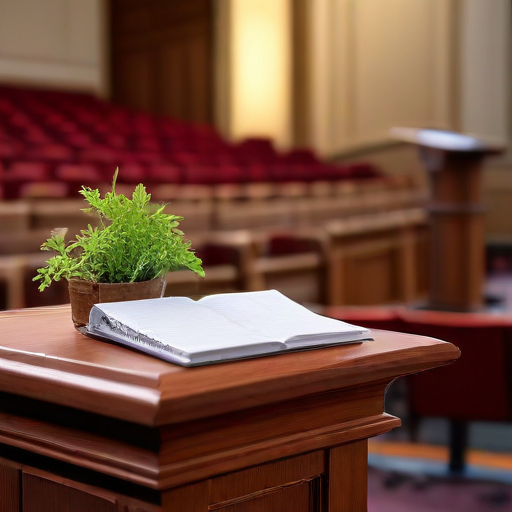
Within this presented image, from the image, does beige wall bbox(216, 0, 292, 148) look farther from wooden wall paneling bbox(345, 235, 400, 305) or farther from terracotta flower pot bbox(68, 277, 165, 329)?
terracotta flower pot bbox(68, 277, 165, 329)

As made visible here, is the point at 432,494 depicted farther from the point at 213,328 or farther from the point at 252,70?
the point at 252,70

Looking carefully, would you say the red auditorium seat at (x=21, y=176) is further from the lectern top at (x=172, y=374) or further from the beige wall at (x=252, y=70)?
the beige wall at (x=252, y=70)

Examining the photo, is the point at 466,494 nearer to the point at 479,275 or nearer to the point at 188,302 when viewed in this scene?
the point at 479,275

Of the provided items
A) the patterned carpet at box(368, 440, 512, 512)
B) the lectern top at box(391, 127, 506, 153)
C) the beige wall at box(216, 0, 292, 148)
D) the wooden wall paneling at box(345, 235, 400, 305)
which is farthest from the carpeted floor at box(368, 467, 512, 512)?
the beige wall at box(216, 0, 292, 148)

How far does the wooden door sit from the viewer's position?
10.5 feet

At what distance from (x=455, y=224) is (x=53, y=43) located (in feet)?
6.85

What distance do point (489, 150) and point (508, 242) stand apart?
1.54 metres

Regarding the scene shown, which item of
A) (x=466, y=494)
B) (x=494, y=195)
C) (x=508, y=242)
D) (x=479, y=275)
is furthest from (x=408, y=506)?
Answer: (x=494, y=195)

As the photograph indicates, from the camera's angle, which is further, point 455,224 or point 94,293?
point 455,224

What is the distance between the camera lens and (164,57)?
3252 mm

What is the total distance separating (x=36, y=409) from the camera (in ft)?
0.93

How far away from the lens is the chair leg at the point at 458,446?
84cm

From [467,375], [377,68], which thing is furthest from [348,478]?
[377,68]

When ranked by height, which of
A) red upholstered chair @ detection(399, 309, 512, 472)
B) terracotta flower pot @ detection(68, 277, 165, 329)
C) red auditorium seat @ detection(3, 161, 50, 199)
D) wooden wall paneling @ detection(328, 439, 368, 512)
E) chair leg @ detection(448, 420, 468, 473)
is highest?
red auditorium seat @ detection(3, 161, 50, 199)
